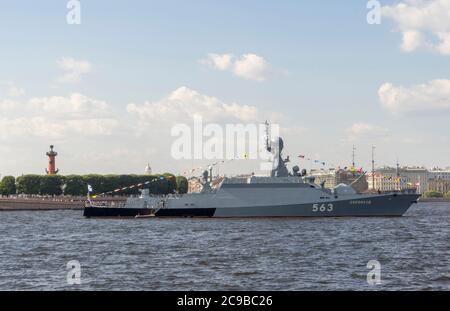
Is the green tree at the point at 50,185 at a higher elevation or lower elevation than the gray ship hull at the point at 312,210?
higher

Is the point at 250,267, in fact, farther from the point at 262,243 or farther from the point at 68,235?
the point at 68,235

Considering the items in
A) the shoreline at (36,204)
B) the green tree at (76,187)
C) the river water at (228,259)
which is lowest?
the river water at (228,259)

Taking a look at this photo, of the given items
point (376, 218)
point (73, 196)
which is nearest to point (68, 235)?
point (376, 218)

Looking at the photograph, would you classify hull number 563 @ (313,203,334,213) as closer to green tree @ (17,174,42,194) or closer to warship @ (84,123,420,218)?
warship @ (84,123,420,218)

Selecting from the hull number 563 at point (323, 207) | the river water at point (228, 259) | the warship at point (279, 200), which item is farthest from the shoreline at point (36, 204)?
the river water at point (228, 259)

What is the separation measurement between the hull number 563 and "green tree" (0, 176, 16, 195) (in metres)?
86.8

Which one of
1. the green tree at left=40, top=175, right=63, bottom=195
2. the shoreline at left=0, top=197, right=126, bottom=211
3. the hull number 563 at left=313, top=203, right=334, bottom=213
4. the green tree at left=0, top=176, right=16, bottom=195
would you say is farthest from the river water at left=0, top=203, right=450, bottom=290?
the green tree at left=0, top=176, right=16, bottom=195

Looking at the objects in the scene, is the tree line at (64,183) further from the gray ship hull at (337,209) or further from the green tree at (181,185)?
the gray ship hull at (337,209)

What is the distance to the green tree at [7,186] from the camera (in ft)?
442

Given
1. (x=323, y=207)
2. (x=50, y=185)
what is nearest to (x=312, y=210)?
(x=323, y=207)

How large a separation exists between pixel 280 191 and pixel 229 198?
17.4 feet

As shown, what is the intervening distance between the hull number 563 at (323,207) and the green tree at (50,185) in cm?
7853

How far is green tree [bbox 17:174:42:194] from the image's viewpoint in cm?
13075

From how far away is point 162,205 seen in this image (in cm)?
7069
